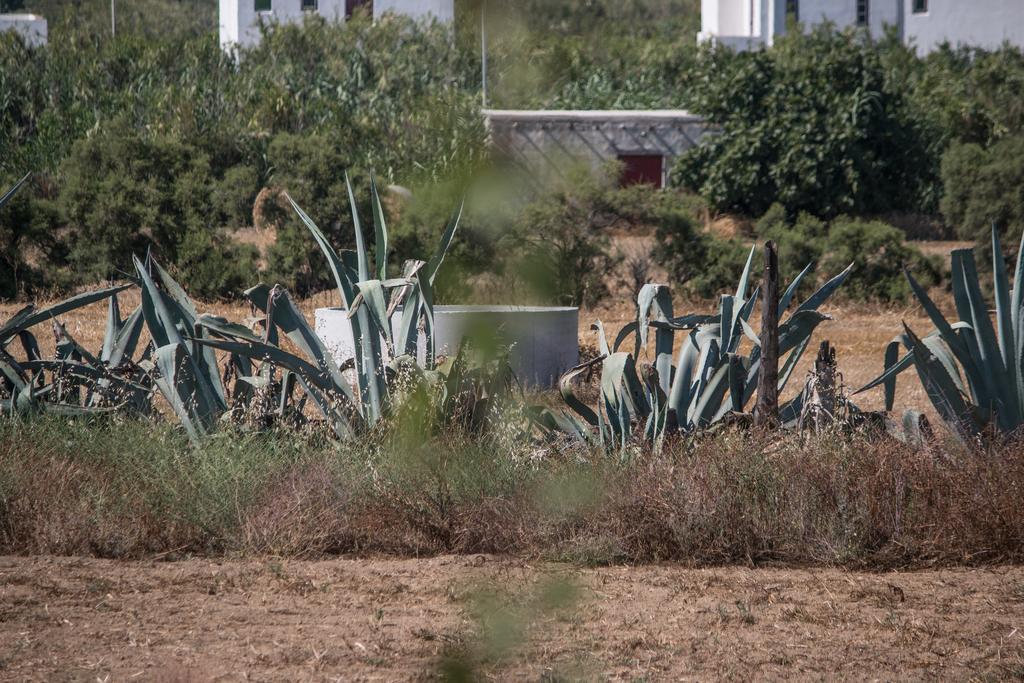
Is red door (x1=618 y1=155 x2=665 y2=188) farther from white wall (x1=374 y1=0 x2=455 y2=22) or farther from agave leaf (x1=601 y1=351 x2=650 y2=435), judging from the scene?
white wall (x1=374 y1=0 x2=455 y2=22)

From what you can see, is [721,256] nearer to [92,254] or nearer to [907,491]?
[92,254]

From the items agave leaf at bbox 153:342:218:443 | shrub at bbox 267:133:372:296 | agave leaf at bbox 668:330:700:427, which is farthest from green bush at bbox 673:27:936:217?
agave leaf at bbox 153:342:218:443

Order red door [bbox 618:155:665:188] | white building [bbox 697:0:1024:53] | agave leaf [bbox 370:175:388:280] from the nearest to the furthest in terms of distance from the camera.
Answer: agave leaf [bbox 370:175:388:280], red door [bbox 618:155:665:188], white building [bbox 697:0:1024:53]

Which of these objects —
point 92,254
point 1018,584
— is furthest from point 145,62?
point 1018,584

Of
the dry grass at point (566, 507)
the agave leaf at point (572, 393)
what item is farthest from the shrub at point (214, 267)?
the dry grass at point (566, 507)

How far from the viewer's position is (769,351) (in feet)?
19.2

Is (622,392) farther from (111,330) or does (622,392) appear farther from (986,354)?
(111,330)

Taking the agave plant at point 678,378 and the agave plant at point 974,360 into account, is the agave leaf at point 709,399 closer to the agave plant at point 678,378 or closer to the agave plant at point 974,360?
the agave plant at point 678,378

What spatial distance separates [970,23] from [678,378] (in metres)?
34.2

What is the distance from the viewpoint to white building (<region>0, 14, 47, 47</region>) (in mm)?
30822

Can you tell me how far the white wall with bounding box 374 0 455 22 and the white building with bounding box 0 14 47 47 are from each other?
29772mm

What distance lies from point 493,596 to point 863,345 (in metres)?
12.8

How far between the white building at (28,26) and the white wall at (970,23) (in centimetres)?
2477

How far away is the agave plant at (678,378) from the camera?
603 centimetres
